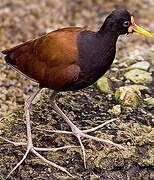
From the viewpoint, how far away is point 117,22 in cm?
283

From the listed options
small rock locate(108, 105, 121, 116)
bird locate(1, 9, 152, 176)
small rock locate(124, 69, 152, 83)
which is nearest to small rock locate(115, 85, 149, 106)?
small rock locate(108, 105, 121, 116)

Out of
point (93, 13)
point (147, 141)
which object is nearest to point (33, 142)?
point (147, 141)

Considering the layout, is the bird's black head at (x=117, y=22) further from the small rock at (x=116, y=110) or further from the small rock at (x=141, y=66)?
the small rock at (x=141, y=66)

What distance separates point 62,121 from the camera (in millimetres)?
3457

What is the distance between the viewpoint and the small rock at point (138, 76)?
4.00 metres

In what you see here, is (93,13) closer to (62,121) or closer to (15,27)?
(15,27)

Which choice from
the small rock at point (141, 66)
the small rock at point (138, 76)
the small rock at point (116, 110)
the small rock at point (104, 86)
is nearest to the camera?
the small rock at point (116, 110)

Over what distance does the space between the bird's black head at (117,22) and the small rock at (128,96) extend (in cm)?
89

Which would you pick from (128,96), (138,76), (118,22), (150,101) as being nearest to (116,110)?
(128,96)

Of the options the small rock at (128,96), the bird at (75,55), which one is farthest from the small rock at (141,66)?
the bird at (75,55)

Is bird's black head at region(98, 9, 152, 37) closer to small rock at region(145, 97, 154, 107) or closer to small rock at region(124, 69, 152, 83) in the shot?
small rock at region(145, 97, 154, 107)

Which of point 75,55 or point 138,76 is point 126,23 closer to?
point 75,55

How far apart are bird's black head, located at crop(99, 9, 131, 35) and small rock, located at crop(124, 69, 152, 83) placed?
47.4 inches

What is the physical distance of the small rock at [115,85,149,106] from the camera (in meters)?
3.60
